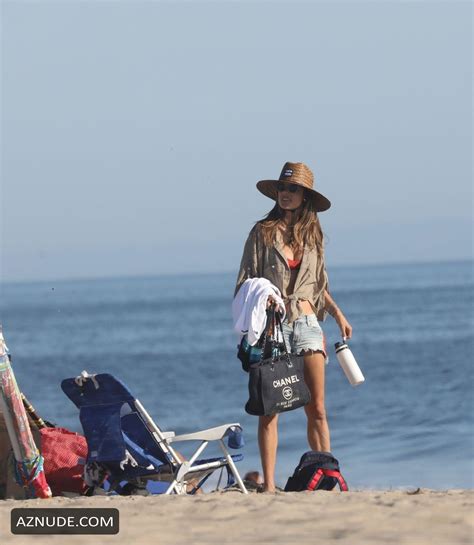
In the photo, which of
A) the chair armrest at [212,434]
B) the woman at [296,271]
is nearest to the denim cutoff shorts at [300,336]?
the woman at [296,271]

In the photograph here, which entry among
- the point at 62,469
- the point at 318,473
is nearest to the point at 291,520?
the point at 318,473

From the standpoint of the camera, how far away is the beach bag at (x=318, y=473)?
7.22m

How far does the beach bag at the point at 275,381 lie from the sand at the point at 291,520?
564 millimetres

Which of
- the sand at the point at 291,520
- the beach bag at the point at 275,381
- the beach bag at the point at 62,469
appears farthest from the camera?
the beach bag at the point at 62,469

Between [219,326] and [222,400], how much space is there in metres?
33.7

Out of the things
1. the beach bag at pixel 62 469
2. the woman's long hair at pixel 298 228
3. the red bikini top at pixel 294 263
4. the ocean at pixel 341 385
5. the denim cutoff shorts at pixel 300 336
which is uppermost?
the woman's long hair at pixel 298 228

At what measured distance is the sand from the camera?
18.1 feet

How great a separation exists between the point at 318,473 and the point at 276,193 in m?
1.65

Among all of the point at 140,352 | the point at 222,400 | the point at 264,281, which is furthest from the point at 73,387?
the point at 140,352

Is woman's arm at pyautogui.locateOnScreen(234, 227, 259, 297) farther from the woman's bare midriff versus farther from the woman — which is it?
the woman's bare midriff

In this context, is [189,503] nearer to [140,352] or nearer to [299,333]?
[299,333]

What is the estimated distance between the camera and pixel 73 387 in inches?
291

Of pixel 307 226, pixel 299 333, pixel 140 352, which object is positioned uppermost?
pixel 307 226

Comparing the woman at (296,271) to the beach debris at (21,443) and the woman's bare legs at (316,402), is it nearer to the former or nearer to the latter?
the woman's bare legs at (316,402)
